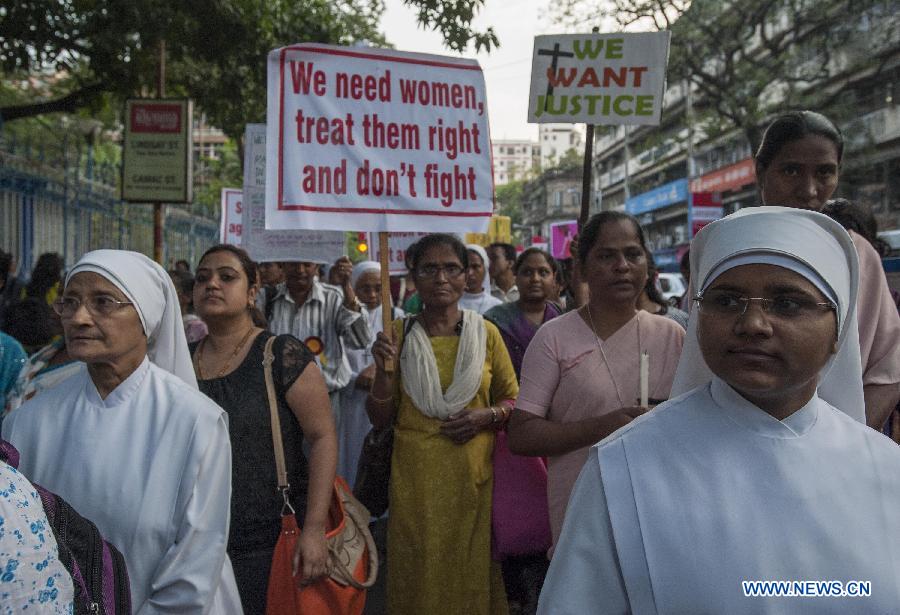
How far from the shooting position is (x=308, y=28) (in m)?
9.97

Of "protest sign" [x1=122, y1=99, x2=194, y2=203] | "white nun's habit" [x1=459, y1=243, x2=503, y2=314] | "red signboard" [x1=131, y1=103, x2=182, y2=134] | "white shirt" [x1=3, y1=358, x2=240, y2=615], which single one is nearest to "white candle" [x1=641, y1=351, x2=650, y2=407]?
"white shirt" [x1=3, y1=358, x2=240, y2=615]

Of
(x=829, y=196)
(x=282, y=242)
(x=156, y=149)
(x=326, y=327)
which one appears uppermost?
(x=156, y=149)

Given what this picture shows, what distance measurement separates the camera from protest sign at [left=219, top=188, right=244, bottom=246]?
862cm

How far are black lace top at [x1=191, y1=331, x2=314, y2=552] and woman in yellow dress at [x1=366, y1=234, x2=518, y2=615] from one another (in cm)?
70

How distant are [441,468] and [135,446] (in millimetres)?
1512

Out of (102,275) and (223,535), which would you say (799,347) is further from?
(102,275)

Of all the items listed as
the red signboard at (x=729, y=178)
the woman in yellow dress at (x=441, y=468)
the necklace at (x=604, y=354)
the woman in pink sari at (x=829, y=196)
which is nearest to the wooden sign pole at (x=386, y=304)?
the woman in yellow dress at (x=441, y=468)

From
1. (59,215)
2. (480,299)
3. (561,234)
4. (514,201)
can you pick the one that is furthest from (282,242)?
(514,201)

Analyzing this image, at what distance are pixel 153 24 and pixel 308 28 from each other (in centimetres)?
266

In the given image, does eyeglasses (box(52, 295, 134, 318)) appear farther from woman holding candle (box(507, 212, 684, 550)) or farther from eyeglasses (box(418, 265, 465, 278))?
eyeglasses (box(418, 265, 465, 278))

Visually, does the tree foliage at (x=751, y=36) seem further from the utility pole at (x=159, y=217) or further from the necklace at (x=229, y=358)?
the necklace at (x=229, y=358)

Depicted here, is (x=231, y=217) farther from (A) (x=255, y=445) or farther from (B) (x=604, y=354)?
(B) (x=604, y=354)

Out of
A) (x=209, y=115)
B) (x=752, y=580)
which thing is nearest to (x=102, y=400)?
(x=752, y=580)

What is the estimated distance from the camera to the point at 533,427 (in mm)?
2803
